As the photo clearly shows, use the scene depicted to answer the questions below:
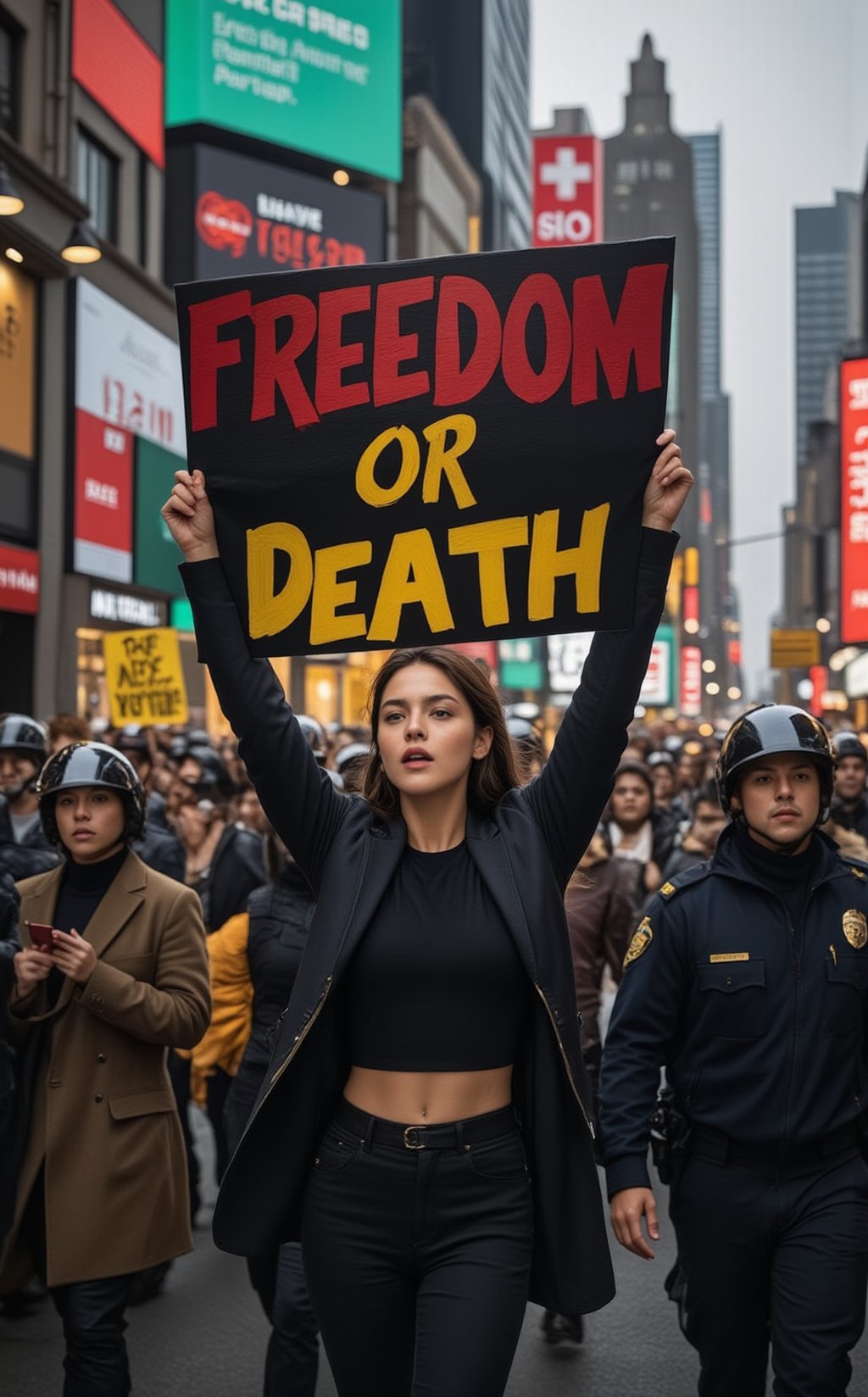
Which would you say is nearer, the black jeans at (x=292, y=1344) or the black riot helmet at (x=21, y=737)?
the black jeans at (x=292, y=1344)

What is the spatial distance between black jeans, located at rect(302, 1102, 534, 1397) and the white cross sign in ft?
203

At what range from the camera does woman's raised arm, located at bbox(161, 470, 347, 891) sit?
3248 millimetres

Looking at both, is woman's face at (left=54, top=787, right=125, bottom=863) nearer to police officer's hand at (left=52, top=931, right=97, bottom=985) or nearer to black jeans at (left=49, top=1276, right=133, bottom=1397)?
police officer's hand at (left=52, top=931, right=97, bottom=985)

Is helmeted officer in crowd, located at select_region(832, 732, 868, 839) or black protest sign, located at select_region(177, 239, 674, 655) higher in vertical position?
black protest sign, located at select_region(177, 239, 674, 655)

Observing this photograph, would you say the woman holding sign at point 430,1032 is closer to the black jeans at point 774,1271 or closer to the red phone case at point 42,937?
the black jeans at point 774,1271

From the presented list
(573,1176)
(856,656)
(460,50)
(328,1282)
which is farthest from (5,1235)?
(460,50)

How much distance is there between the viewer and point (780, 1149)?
3822 millimetres

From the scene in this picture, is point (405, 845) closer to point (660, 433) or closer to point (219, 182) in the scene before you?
point (660, 433)

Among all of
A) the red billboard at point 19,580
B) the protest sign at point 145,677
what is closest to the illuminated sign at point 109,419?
the red billboard at point 19,580

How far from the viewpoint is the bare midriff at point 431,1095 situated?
308 centimetres

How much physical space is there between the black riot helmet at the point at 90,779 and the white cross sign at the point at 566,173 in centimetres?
5990

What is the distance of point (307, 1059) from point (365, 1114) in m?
0.16

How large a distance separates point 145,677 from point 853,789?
22.3ft

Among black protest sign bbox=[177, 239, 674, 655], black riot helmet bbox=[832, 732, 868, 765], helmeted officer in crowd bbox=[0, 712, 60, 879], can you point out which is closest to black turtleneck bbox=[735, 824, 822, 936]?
black protest sign bbox=[177, 239, 674, 655]
